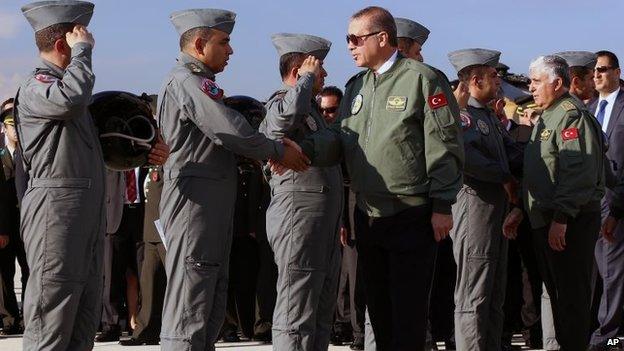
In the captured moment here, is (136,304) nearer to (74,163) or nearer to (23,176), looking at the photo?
(23,176)

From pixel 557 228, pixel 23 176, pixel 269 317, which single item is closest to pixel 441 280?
pixel 269 317

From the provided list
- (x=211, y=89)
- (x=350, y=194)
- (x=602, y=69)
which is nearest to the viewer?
(x=211, y=89)

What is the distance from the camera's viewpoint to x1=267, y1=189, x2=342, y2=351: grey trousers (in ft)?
26.6

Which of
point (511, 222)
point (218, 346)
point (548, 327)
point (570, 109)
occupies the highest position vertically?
point (570, 109)

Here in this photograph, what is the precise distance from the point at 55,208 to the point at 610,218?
4823 mm

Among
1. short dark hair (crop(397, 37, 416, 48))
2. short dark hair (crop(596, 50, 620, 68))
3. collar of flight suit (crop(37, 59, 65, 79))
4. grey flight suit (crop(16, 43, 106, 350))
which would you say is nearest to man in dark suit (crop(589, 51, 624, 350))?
short dark hair (crop(596, 50, 620, 68))

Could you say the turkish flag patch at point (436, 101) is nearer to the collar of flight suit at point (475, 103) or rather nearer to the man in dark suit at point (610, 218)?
the collar of flight suit at point (475, 103)

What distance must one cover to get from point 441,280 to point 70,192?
15.2ft

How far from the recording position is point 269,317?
11.6 metres

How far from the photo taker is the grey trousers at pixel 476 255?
8.83 m

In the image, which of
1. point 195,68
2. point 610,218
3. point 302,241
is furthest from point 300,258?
point 610,218

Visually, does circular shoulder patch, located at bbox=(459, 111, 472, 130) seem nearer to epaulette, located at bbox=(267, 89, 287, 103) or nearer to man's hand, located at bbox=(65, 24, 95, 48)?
epaulette, located at bbox=(267, 89, 287, 103)

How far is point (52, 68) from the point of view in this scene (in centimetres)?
704

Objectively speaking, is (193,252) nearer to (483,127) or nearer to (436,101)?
(436,101)
